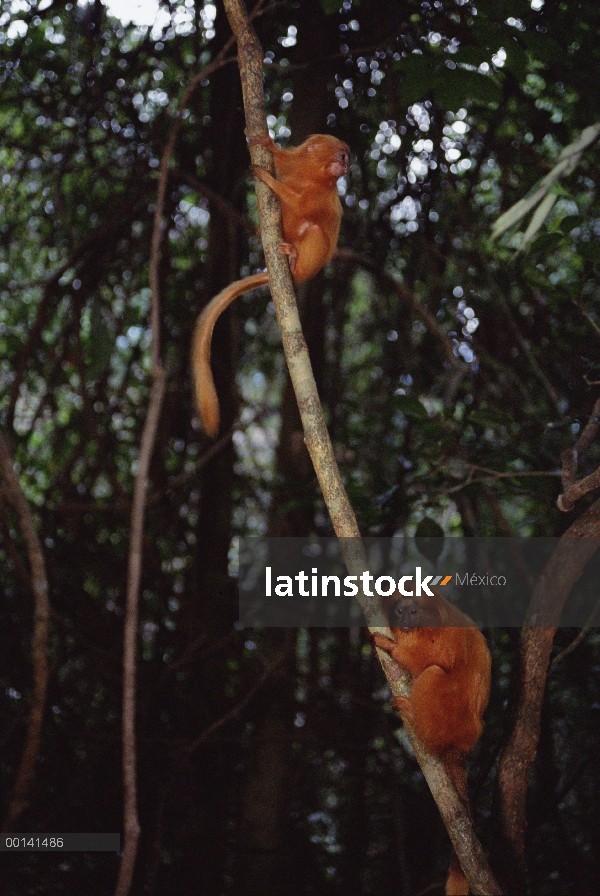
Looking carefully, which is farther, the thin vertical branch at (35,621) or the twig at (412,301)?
the twig at (412,301)

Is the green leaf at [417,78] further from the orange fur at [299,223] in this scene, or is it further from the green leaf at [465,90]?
the orange fur at [299,223]

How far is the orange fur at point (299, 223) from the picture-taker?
1979 millimetres

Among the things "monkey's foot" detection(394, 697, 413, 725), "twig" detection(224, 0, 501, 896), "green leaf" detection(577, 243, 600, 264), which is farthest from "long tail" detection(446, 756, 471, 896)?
"green leaf" detection(577, 243, 600, 264)

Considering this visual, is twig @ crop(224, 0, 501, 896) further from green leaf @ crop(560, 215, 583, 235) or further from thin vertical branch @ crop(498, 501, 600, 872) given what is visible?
green leaf @ crop(560, 215, 583, 235)

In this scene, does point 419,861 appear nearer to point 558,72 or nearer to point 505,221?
point 505,221

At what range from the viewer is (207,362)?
2.00 m

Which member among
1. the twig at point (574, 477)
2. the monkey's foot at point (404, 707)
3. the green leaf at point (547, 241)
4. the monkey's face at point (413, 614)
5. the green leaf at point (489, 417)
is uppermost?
the green leaf at point (547, 241)

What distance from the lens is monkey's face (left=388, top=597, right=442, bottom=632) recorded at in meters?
1.92

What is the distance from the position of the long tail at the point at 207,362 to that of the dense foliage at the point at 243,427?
0.47m

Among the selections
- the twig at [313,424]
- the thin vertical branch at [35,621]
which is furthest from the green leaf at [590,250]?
the thin vertical branch at [35,621]

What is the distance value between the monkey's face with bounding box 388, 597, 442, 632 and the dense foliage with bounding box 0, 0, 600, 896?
462 mm

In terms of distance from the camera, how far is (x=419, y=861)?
2.99m

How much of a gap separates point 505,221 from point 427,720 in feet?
3.75

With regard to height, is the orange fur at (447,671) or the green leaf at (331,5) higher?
the green leaf at (331,5)
